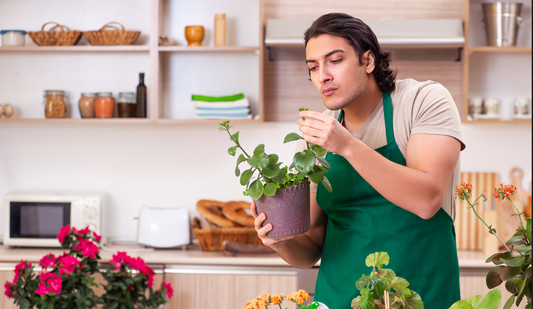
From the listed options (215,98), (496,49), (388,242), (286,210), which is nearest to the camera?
(286,210)

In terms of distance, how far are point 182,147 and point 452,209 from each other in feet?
6.67

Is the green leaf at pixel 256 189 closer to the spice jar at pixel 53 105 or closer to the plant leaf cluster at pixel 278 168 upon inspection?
the plant leaf cluster at pixel 278 168

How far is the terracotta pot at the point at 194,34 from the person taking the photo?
2.71 meters

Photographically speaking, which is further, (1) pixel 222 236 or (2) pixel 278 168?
(1) pixel 222 236

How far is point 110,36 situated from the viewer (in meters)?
2.68

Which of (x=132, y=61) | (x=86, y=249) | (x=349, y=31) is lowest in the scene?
(x=86, y=249)

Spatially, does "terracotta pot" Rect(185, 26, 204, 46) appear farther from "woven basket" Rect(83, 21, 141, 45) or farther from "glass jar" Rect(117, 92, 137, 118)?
"glass jar" Rect(117, 92, 137, 118)

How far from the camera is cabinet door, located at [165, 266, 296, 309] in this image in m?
2.43

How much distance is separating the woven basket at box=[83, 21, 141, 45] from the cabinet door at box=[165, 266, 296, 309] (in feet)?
4.10

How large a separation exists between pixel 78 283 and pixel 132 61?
1.37 metres

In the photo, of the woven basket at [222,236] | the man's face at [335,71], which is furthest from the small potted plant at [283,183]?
the woven basket at [222,236]

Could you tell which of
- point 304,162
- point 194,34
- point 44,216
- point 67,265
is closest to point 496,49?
point 194,34

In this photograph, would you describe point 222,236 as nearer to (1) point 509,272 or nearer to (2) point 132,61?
(2) point 132,61

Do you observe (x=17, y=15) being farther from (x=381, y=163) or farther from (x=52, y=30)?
(x=381, y=163)
